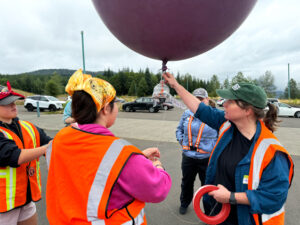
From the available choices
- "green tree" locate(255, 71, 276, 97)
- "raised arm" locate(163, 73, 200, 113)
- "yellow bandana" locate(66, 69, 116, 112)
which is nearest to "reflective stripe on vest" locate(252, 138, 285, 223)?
"raised arm" locate(163, 73, 200, 113)

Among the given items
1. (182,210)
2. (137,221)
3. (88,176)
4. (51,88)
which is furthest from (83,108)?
(51,88)

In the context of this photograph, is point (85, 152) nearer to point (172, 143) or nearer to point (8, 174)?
point (8, 174)

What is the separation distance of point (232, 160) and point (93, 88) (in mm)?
1078

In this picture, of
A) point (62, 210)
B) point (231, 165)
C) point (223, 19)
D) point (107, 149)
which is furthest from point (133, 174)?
point (223, 19)

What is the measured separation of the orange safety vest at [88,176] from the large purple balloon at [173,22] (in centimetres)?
84

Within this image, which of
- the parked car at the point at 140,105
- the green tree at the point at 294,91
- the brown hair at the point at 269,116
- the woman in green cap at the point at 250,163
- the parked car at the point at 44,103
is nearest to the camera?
the woman in green cap at the point at 250,163

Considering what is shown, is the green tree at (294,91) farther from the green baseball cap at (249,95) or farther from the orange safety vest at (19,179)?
the orange safety vest at (19,179)

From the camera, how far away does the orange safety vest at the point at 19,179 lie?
1.48 metres

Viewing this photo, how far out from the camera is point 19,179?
1556mm

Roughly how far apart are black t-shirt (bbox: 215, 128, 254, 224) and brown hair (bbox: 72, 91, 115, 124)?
3.29ft

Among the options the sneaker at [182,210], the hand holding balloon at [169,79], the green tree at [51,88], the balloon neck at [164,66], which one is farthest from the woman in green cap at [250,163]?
the green tree at [51,88]

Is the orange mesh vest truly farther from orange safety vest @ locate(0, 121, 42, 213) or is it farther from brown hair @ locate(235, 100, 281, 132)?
orange safety vest @ locate(0, 121, 42, 213)

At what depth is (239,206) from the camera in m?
1.29

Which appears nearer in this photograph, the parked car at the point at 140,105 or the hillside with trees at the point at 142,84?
the parked car at the point at 140,105
